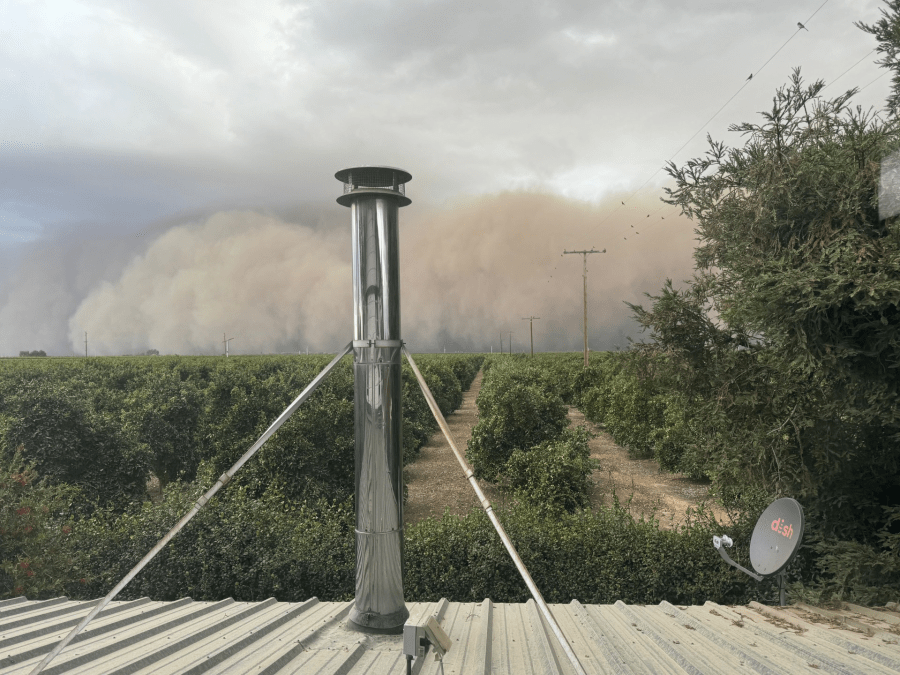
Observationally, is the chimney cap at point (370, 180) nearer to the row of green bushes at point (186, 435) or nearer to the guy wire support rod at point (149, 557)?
the guy wire support rod at point (149, 557)

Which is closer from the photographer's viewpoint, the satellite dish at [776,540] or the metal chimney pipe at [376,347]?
the metal chimney pipe at [376,347]

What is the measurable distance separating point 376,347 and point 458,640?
217cm

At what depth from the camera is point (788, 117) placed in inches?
366

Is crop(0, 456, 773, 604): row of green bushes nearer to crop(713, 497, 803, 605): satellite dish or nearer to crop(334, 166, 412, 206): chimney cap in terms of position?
crop(713, 497, 803, 605): satellite dish

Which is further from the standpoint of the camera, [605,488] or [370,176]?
[605,488]

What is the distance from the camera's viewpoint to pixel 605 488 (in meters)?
19.0

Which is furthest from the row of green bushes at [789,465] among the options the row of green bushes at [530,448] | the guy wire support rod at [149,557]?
the guy wire support rod at [149,557]

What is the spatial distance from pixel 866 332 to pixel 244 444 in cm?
1461

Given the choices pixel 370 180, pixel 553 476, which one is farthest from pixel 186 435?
pixel 370 180

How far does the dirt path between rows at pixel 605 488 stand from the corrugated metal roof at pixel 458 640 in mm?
9399

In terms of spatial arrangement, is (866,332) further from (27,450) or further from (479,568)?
(27,450)

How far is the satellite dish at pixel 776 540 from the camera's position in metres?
4.85

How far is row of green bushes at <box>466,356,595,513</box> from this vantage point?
1509 centimetres

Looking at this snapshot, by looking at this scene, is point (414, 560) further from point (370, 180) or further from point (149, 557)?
point (370, 180)
